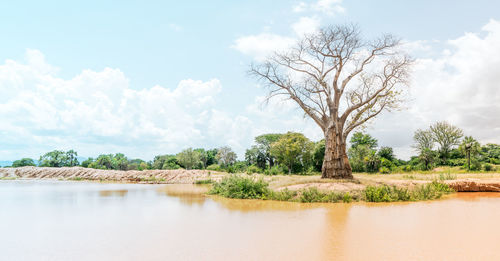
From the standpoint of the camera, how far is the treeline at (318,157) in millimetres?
34812

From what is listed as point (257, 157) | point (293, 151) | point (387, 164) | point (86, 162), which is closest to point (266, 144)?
point (257, 157)

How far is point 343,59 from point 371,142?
35121 millimetres

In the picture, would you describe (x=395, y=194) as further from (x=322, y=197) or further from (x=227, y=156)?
(x=227, y=156)

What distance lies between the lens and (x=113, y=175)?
25016 millimetres

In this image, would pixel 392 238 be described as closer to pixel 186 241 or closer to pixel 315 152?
pixel 186 241

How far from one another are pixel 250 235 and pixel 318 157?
3276cm

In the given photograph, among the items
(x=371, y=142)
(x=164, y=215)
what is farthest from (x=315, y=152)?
(x=164, y=215)

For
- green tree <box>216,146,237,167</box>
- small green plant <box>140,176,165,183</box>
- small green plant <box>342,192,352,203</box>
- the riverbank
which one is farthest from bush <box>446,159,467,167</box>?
small green plant <box>140,176,165,183</box>

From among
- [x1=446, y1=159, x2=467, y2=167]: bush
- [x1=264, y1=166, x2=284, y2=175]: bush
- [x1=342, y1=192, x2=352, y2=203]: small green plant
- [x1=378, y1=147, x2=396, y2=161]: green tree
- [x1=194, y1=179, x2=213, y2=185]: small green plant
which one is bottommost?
[x1=264, y1=166, x2=284, y2=175]: bush

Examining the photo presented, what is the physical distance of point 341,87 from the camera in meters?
15.6

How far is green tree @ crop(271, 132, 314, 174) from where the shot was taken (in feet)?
124

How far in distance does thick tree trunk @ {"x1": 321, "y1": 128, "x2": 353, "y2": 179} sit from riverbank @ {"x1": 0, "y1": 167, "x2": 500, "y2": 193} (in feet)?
2.64

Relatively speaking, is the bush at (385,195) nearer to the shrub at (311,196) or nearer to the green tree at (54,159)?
the shrub at (311,196)

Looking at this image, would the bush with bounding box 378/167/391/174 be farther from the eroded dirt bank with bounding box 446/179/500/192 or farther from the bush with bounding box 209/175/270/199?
the bush with bounding box 209/175/270/199
